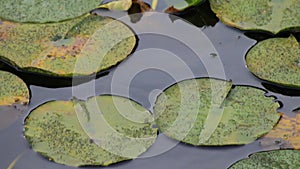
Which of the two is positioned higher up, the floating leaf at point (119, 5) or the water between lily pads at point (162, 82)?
the floating leaf at point (119, 5)

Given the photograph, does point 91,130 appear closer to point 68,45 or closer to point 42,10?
point 68,45

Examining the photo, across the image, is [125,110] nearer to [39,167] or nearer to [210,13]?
[39,167]

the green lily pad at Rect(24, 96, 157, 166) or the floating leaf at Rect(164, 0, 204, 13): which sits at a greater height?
the floating leaf at Rect(164, 0, 204, 13)

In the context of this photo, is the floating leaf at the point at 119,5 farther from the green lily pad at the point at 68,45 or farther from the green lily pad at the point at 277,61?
the green lily pad at the point at 277,61

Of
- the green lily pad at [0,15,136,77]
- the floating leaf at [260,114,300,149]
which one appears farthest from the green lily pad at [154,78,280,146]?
the green lily pad at [0,15,136,77]

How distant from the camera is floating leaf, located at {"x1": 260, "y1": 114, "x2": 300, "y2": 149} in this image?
185 centimetres

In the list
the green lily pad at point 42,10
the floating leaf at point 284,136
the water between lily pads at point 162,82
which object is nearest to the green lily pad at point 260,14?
the water between lily pads at point 162,82

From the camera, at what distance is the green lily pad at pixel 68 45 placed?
208cm

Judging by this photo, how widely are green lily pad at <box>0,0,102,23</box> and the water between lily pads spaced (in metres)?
0.24

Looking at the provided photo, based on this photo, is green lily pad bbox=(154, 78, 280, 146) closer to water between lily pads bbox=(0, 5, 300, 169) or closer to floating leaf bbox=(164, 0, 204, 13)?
water between lily pads bbox=(0, 5, 300, 169)

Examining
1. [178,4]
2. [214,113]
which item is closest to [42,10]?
[178,4]

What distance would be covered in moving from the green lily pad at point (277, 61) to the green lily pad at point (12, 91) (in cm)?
88

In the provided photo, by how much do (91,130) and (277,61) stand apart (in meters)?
0.78

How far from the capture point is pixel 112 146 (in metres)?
1.82
